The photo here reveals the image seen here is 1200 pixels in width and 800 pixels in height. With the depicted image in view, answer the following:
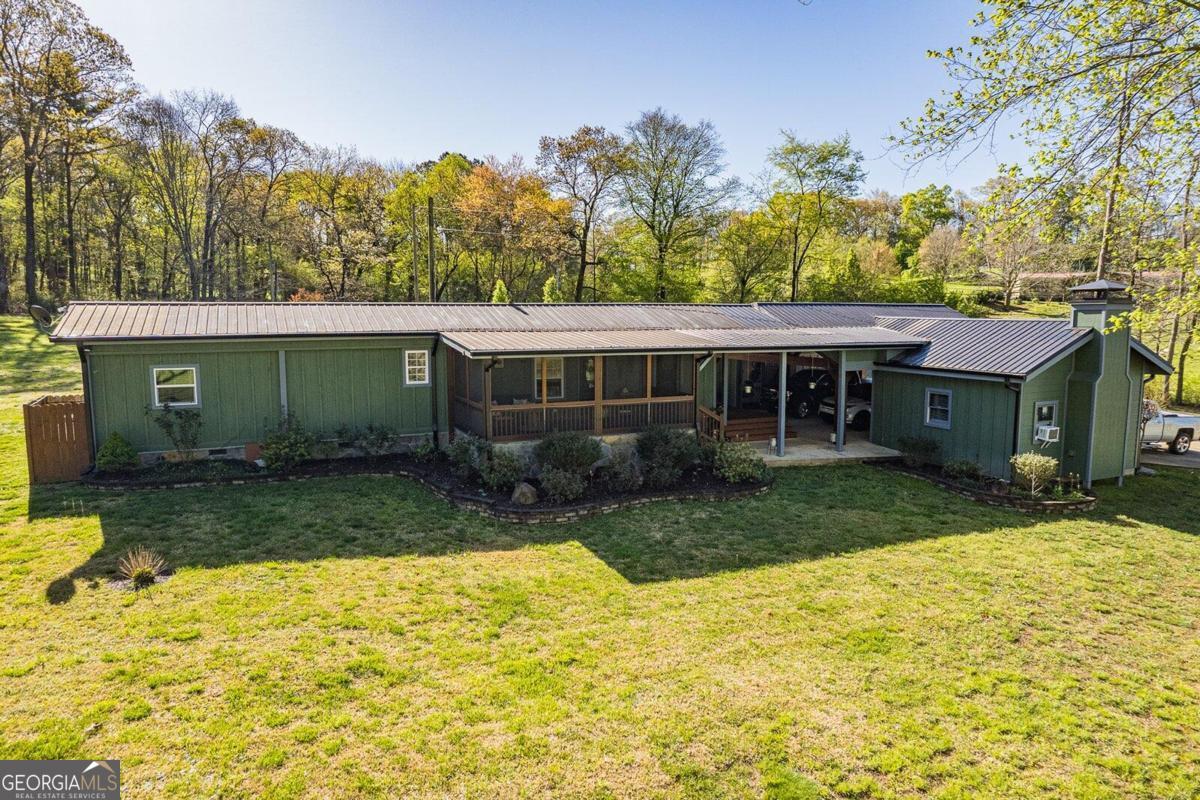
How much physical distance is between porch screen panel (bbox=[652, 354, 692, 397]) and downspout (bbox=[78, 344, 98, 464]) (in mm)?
11601

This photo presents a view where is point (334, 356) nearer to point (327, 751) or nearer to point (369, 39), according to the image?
point (369, 39)

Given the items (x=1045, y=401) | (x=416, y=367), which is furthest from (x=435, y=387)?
(x=1045, y=401)

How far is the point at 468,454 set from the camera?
1286 centimetres

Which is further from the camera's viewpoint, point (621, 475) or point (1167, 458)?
point (1167, 458)

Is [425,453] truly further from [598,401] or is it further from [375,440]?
[598,401]

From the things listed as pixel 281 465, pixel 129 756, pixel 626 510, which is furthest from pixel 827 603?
pixel 281 465

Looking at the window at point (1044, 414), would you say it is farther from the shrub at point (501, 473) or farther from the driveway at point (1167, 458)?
the shrub at point (501, 473)

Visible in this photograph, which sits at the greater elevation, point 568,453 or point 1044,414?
point 1044,414

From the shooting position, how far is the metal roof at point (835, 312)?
19.3m

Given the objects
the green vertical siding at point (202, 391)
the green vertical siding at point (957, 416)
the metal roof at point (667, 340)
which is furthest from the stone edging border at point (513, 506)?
the green vertical siding at point (957, 416)

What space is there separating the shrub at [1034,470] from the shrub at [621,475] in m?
7.70

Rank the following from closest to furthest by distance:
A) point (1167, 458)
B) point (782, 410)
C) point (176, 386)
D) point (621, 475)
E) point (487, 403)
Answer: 1. point (621, 475)
2. point (487, 403)
3. point (176, 386)
4. point (782, 410)
5. point (1167, 458)
